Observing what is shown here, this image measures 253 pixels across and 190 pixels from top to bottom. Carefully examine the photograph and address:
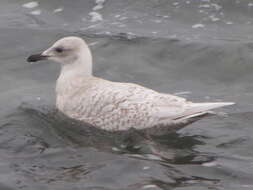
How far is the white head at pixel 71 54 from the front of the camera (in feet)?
28.3

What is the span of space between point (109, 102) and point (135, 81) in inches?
75.5

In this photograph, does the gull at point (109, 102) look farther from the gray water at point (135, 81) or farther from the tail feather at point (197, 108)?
the gray water at point (135, 81)

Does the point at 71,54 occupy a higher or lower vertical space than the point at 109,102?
higher

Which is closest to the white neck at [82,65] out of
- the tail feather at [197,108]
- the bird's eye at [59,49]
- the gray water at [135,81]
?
the bird's eye at [59,49]

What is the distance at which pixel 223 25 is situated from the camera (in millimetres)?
11383

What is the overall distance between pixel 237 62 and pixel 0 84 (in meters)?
3.44

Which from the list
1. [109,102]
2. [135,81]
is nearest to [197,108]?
[109,102]

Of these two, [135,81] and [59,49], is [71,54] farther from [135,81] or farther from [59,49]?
[135,81]

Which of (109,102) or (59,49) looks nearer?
(109,102)

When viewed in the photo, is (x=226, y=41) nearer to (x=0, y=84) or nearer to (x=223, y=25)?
(x=223, y=25)

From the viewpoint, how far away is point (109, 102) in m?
7.91

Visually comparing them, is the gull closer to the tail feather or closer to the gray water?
the tail feather

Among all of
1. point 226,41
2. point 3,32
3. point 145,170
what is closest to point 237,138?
point 145,170

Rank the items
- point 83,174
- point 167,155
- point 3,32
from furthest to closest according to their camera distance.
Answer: point 3,32 < point 167,155 < point 83,174
